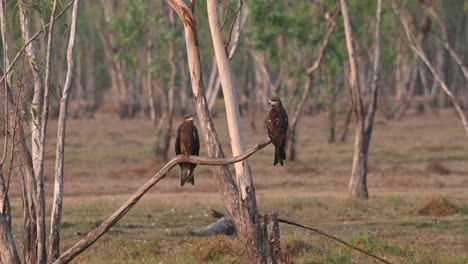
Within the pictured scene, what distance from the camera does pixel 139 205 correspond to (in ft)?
68.1

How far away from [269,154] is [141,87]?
3924 cm

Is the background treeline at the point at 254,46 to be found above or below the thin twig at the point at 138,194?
above

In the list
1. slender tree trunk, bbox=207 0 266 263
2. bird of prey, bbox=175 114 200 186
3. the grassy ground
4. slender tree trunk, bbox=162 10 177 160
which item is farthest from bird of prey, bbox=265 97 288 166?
slender tree trunk, bbox=162 10 177 160

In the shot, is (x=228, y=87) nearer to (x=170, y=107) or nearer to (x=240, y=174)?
(x=240, y=174)

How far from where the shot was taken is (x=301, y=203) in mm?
A: 20484

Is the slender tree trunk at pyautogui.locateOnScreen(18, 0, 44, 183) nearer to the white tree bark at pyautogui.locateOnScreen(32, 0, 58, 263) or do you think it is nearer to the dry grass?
the white tree bark at pyautogui.locateOnScreen(32, 0, 58, 263)

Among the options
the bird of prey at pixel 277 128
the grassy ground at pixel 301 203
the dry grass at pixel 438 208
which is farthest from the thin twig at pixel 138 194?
the dry grass at pixel 438 208

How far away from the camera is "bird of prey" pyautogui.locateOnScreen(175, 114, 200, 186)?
10094mm

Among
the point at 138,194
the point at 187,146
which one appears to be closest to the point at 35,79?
the point at 138,194

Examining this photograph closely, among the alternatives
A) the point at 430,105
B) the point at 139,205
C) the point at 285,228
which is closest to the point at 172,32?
the point at 139,205

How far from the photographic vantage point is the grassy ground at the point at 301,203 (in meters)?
13.7

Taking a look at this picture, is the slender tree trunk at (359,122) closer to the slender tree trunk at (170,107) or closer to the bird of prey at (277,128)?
the slender tree trunk at (170,107)

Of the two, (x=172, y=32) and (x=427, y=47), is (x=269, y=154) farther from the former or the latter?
(x=427, y=47)

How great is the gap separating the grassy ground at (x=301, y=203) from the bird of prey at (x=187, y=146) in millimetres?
2566
